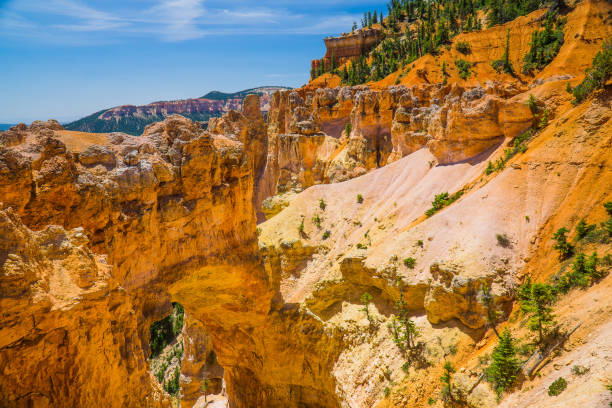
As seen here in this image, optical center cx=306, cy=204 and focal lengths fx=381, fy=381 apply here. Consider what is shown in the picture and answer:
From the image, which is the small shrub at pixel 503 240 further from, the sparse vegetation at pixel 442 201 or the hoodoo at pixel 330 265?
the sparse vegetation at pixel 442 201

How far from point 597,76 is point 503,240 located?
37.4 ft

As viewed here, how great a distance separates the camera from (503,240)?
73.6 ft

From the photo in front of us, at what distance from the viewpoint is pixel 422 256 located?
81.6 ft

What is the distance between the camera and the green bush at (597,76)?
22.7 meters

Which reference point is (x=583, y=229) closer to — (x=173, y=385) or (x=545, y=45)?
(x=173, y=385)

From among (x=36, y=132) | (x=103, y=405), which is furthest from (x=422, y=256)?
(x=36, y=132)

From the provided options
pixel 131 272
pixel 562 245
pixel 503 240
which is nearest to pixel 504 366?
pixel 562 245

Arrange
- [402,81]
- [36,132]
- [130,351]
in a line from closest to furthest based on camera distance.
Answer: [130,351]
[36,132]
[402,81]

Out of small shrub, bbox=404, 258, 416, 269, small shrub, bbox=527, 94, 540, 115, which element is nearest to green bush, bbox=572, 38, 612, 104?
small shrub, bbox=527, 94, 540, 115

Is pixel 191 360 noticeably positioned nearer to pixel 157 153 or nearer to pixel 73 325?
pixel 157 153

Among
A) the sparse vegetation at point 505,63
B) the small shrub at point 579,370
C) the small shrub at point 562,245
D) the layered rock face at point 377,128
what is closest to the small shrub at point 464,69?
the sparse vegetation at point 505,63

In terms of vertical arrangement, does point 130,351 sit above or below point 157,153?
below

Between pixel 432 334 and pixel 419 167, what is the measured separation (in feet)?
61.3

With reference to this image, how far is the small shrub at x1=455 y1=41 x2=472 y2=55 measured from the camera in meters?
83.4
